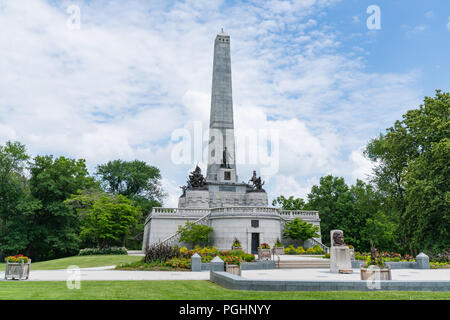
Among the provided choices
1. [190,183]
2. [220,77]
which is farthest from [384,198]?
[220,77]

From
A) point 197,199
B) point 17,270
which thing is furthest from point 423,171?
point 17,270

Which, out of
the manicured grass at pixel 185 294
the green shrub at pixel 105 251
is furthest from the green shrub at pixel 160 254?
the green shrub at pixel 105 251

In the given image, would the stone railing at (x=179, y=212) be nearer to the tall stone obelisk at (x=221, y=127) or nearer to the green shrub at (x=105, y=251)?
the green shrub at (x=105, y=251)

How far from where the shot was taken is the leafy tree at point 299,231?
135ft

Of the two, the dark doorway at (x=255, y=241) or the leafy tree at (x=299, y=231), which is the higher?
the leafy tree at (x=299, y=231)

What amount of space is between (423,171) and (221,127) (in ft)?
95.4

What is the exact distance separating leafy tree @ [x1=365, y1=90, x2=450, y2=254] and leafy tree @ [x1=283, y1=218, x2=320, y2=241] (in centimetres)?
940

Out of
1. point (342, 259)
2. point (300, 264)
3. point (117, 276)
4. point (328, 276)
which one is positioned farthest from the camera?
point (300, 264)

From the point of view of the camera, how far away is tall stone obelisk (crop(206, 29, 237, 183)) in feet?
172

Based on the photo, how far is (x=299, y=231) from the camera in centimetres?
4116

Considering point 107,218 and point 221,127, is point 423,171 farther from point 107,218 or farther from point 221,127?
point 107,218

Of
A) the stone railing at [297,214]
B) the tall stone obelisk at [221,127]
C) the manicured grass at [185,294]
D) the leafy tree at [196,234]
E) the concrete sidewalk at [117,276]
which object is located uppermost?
the tall stone obelisk at [221,127]

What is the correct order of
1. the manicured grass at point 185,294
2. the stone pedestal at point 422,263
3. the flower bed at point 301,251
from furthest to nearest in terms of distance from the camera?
1. the flower bed at point 301,251
2. the stone pedestal at point 422,263
3. the manicured grass at point 185,294

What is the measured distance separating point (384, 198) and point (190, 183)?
83.3 ft
